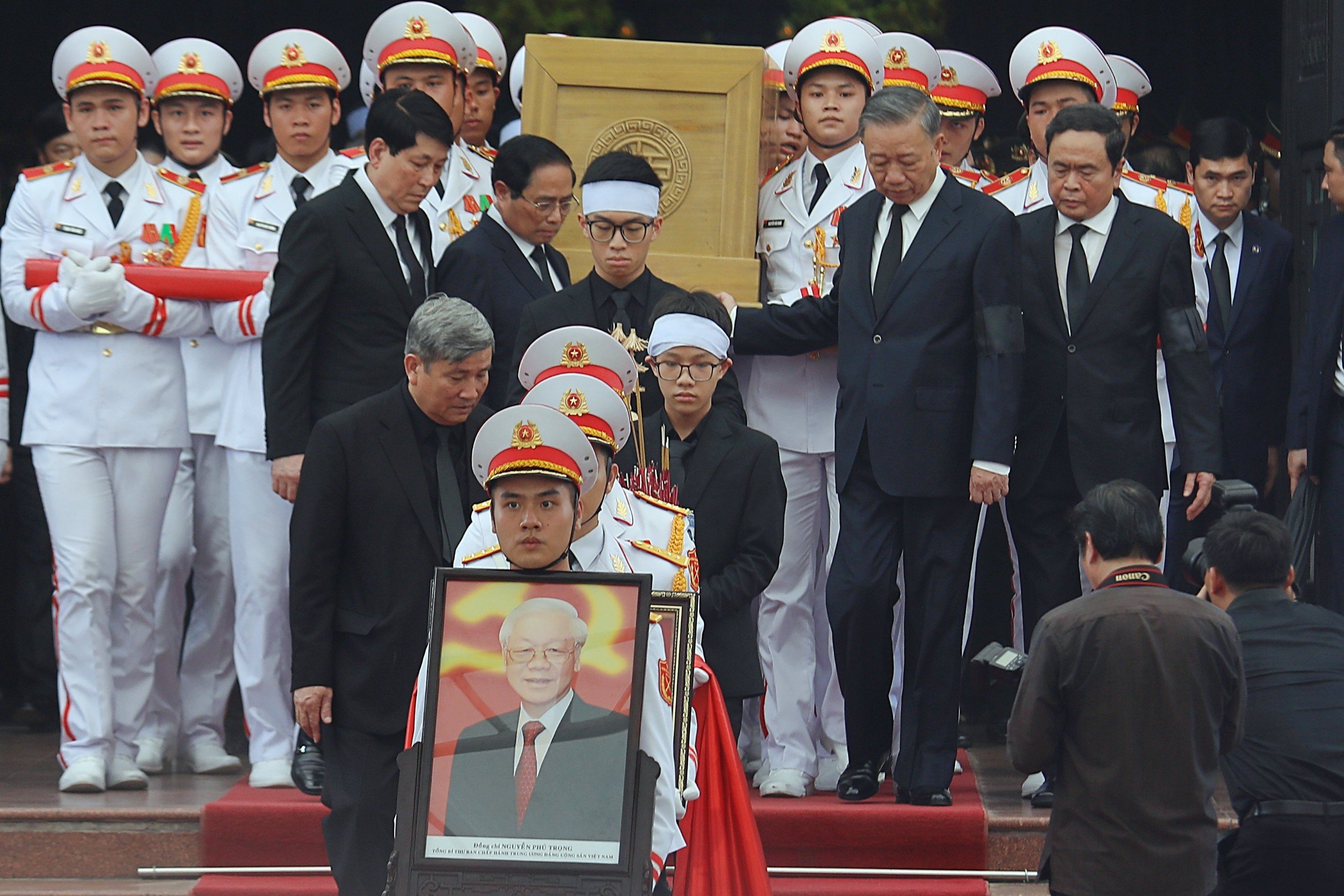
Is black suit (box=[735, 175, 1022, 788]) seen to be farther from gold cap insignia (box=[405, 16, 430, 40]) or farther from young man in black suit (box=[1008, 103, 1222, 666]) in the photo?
gold cap insignia (box=[405, 16, 430, 40])

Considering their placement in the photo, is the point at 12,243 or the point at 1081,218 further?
the point at 12,243

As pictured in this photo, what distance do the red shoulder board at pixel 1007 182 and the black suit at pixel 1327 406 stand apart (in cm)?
106

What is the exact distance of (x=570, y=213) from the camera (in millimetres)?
6602

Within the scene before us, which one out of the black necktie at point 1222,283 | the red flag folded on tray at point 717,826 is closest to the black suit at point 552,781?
the red flag folded on tray at point 717,826

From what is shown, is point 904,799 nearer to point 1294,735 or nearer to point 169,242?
point 1294,735

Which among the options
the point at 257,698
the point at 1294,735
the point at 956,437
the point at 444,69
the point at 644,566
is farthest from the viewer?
the point at 444,69

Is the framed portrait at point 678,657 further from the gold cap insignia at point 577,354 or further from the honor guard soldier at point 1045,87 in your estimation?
the honor guard soldier at point 1045,87

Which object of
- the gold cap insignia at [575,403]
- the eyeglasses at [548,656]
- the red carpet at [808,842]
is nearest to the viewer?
the eyeglasses at [548,656]

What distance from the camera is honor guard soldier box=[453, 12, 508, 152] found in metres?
7.42

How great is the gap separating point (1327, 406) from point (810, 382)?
5.31 feet

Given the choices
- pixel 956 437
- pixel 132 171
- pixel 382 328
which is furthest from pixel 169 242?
pixel 956 437

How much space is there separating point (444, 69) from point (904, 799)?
2943mm

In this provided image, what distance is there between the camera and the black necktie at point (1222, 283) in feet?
22.6

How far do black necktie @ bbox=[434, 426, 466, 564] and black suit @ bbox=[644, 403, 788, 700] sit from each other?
597 millimetres
